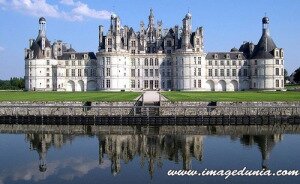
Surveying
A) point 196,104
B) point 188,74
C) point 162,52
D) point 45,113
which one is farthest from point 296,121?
point 162,52

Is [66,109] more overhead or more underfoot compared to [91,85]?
more underfoot

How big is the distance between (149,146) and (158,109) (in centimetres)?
1331

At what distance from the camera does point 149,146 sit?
24859 mm

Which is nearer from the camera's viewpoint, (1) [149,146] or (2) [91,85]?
(1) [149,146]

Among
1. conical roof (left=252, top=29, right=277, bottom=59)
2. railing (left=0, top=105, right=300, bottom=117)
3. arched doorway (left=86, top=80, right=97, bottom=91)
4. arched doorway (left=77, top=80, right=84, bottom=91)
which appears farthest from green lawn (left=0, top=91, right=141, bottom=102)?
conical roof (left=252, top=29, right=277, bottom=59)

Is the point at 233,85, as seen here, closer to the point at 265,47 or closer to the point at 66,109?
the point at 265,47

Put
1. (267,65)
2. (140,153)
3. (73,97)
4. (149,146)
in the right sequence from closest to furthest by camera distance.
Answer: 1. (140,153)
2. (149,146)
3. (73,97)
4. (267,65)

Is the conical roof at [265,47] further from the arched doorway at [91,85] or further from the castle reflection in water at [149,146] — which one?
the castle reflection in water at [149,146]

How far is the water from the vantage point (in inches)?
719

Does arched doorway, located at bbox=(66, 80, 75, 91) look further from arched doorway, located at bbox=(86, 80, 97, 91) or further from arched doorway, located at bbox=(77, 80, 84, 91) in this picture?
arched doorway, located at bbox=(86, 80, 97, 91)

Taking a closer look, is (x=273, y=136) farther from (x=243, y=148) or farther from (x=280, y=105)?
(x=280, y=105)

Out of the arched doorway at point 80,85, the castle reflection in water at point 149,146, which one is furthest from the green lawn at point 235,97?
the arched doorway at point 80,85

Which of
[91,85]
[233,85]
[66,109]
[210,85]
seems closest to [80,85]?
[91,85]

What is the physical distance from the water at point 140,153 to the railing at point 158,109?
4.50 meters
